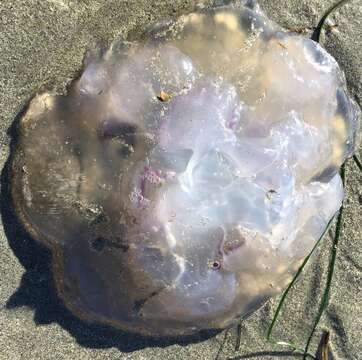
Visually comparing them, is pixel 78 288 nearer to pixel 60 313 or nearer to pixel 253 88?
pixel 60 313

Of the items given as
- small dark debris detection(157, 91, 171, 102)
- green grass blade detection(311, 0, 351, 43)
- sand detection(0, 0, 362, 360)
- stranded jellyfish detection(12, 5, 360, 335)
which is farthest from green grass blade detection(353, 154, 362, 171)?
small dark debris detection(157, 91, 171, 102)

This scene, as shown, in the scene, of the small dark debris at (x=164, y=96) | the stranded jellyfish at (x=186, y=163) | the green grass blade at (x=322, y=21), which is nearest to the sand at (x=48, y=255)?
the green grass blade at (x=322, y=21)

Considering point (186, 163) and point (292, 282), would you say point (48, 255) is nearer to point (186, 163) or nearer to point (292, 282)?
point (186, 163)

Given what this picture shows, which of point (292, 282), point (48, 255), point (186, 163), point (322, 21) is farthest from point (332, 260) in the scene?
point (48, 255)

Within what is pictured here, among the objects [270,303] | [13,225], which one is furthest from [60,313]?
[270,303]

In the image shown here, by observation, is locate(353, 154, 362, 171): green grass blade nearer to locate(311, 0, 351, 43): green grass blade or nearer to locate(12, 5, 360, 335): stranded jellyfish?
locate(12, 5, 360, 335): stranded jellyfish

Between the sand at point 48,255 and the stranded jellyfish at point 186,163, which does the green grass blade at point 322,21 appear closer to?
the sand at point 48,255
